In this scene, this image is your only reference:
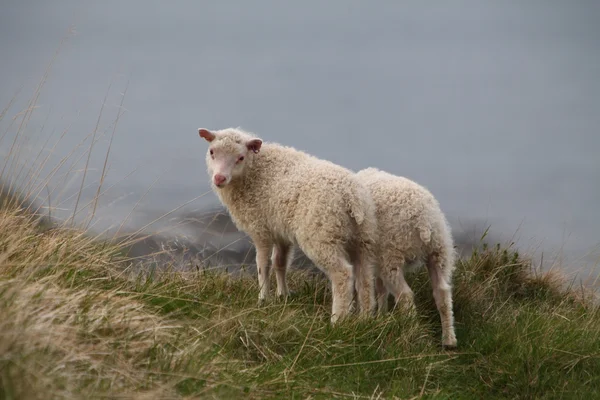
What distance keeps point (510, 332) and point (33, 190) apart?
16.3 ft

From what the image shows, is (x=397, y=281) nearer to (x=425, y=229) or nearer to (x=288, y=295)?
(x=425, y=229)

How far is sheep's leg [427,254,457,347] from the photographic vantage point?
22.5ft

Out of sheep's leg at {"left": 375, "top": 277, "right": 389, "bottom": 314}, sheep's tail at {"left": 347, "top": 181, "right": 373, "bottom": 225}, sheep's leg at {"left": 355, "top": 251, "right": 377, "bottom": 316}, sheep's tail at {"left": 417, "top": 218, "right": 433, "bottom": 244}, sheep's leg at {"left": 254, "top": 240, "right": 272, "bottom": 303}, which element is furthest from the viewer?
sheep's leg at {"left": 375, "top": 277, "right": 389, "bottom": 314}

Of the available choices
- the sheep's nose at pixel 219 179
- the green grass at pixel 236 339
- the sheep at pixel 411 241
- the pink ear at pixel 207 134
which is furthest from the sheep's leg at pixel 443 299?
the pink ear at pixel 207 134

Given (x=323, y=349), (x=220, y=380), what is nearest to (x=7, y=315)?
(x=220, y=380)

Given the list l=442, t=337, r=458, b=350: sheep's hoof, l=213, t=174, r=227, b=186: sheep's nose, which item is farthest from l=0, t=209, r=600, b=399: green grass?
l=213, t=174, r=227, b=186: sheep's nose

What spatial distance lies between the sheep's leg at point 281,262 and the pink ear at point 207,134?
1345mm

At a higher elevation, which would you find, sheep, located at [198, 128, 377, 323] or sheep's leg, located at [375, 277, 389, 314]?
sheep, located at [198, 128, 377, 323]

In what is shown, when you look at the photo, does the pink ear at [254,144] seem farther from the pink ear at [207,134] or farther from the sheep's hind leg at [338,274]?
the sheep's hind leg at [338,274]

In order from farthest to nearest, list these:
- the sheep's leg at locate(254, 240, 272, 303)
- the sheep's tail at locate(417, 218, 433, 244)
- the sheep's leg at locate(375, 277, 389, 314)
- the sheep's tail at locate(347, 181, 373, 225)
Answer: the sheep's leg at locate(375, 277, 389, 314) → the sheep's leg at locate(254, 240, 272, 303) → the sheep's tail at locate(417, 218, 433, 244) → the sheep's tail at locate(347, 181, 373, 225)

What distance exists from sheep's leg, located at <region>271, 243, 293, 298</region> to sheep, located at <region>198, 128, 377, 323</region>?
1cm

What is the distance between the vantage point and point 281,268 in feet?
24.6

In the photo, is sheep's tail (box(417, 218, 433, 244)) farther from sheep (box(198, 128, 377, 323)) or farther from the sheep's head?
the sheep's head

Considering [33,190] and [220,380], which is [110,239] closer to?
[33,190]
